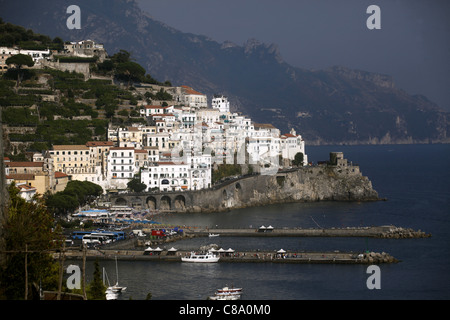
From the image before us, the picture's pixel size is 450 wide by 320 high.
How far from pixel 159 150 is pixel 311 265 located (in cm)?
3386

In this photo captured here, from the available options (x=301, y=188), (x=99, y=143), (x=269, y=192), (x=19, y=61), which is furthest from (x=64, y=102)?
(x=301, y=188)

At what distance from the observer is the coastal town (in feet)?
208

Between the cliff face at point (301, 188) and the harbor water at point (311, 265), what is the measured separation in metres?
1.95

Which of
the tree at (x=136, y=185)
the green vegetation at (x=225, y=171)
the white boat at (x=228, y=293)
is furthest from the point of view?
the green vegetation at (x=225, y=171)

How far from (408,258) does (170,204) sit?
86.8 ft

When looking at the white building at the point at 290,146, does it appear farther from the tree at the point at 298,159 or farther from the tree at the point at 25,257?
the tree at the point at 25,257

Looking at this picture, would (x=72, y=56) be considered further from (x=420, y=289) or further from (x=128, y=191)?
(x=420, y=289)

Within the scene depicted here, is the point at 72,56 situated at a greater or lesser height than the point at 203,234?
greater

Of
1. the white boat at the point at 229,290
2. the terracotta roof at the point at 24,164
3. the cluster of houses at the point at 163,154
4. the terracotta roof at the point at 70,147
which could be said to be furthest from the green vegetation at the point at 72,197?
the white boat at the point at 229,290

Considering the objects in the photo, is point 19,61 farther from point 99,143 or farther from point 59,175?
point 59,175

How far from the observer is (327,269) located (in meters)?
39.9

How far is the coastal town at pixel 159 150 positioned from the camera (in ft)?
208

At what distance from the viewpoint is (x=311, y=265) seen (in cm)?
4112
